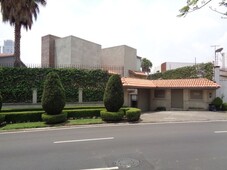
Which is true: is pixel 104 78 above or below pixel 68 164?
above

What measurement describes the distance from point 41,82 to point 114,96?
8.46 metres

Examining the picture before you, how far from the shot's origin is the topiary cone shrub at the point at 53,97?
1586 centimetres

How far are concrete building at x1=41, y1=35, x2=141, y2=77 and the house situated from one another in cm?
376

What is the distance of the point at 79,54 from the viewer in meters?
30.1

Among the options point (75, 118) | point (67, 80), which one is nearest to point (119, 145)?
point (75, 118)

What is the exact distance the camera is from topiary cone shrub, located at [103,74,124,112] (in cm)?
1702

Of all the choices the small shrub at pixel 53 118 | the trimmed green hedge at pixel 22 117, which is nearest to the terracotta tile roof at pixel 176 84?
the small shrub at pixel 53 118

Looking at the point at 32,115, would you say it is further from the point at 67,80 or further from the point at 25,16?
the point at 25,16

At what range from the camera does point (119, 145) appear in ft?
28.5

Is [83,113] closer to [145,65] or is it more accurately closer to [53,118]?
[53,118]

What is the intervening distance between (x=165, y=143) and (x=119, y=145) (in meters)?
1.91

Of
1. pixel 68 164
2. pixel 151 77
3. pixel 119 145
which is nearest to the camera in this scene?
pixel 68 164

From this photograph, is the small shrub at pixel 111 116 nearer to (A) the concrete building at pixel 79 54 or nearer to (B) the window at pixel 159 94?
(A) the concrete building at pixel 79 54

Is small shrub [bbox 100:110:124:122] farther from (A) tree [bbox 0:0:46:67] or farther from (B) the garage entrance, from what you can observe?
(B) the garage entrance
